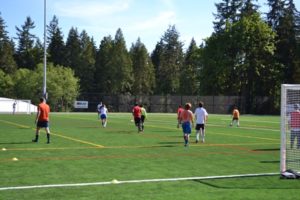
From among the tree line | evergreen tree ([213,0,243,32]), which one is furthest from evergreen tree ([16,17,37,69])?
evergreen tree ([213,0,243,32])

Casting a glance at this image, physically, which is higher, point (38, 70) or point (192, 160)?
point (38, 70)

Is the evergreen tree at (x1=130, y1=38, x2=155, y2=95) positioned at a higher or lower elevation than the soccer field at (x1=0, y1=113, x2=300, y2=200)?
higher

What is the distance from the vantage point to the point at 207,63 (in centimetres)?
8225

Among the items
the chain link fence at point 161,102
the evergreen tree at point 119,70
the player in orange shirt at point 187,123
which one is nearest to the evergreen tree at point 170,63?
the evergreen tree at point 119,70

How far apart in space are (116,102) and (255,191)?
75.5 meters

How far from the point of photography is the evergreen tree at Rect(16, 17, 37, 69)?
11250 cm

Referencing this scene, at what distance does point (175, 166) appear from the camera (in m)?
13.7

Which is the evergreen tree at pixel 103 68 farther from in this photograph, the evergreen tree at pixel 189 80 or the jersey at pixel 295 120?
the jersey at pixel 295 120

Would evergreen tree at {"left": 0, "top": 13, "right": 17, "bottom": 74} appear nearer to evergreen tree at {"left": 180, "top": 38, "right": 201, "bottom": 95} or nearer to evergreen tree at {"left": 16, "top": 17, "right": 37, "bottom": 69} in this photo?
evergreen tree at {"left": 16, "top": 17, "right": 37, "bottom": 69}

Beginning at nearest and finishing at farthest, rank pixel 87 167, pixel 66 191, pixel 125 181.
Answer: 1. pixel 66 191
2. pixel 125 181
3. pixel 87 167

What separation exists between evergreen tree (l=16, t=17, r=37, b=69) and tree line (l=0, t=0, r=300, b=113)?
0.74 feet

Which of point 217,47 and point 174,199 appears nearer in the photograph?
point 174,199

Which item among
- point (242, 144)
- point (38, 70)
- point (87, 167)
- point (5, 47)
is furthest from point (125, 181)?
point (5, 47)

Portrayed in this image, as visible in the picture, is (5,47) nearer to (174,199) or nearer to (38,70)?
(38,70)
